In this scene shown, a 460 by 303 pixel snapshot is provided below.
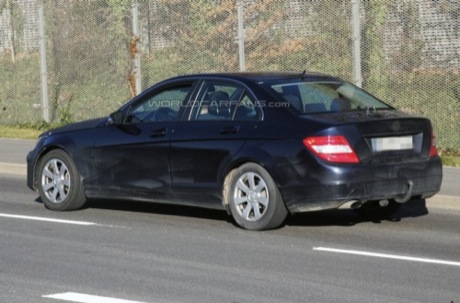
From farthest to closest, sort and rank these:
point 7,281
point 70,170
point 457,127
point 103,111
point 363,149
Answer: point 103,111, point 457,127, point 70,170, point 363,149, point 7,281

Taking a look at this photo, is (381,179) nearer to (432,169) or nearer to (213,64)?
(432,169)

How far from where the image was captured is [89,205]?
13.7 meters

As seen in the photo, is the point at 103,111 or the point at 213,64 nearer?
the point at 213,64

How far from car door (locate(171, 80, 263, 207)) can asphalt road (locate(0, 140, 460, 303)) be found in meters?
0.37

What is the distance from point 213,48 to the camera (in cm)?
2011

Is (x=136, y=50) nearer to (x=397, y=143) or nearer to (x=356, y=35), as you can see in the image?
(x=356, y=35)

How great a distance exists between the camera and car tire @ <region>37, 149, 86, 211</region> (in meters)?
12.9

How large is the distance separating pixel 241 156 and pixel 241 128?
30 centimetres

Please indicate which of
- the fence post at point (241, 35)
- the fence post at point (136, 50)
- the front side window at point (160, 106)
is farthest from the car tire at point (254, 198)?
the fence post at point (136, 50)

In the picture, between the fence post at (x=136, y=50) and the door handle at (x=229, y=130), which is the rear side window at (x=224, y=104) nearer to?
the door handle at (x=229, y=130)

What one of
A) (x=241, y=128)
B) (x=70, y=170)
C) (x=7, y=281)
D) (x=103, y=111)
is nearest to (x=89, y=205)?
(x=70, y=170)

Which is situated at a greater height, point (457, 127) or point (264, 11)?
point (264, 11)

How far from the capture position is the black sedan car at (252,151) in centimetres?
1104

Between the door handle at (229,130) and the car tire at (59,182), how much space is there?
196 cm
